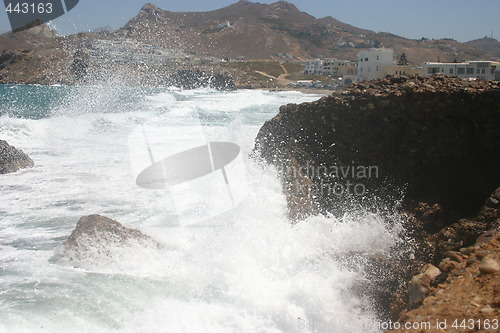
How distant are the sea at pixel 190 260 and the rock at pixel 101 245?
4cm

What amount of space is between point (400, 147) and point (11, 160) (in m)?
10.0

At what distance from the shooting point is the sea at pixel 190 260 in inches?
189

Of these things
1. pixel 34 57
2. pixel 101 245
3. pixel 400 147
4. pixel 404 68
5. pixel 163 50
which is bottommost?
pixel 404 68

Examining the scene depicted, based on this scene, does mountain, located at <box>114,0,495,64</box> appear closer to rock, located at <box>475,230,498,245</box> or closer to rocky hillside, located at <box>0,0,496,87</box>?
rocky hillside, located at <box>0,0,496,87</box>

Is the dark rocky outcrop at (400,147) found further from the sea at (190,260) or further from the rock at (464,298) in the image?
the rock at (464,298)

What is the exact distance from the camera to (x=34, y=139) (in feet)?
56.9

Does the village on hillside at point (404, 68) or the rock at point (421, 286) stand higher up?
the rock at point (421, 286)

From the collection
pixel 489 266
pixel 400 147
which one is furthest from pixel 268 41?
pixel 489 266

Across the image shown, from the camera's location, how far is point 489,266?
3670 mm

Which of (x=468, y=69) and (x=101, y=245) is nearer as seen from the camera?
(x=101, y=245)

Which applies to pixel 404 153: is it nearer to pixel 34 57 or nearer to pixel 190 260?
pixel 190 260

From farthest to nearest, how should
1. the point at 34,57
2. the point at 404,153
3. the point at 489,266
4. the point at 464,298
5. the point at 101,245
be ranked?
the point at 34,57
the point at 404,153
the point at 101,245
the point at 489,266
the point at 464,298

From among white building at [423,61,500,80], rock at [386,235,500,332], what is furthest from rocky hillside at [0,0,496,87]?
rock at [386,235,500,332]

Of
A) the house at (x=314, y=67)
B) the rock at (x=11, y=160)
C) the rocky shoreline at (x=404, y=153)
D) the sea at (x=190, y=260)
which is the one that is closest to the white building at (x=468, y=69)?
the house at (x=314, y=67)
